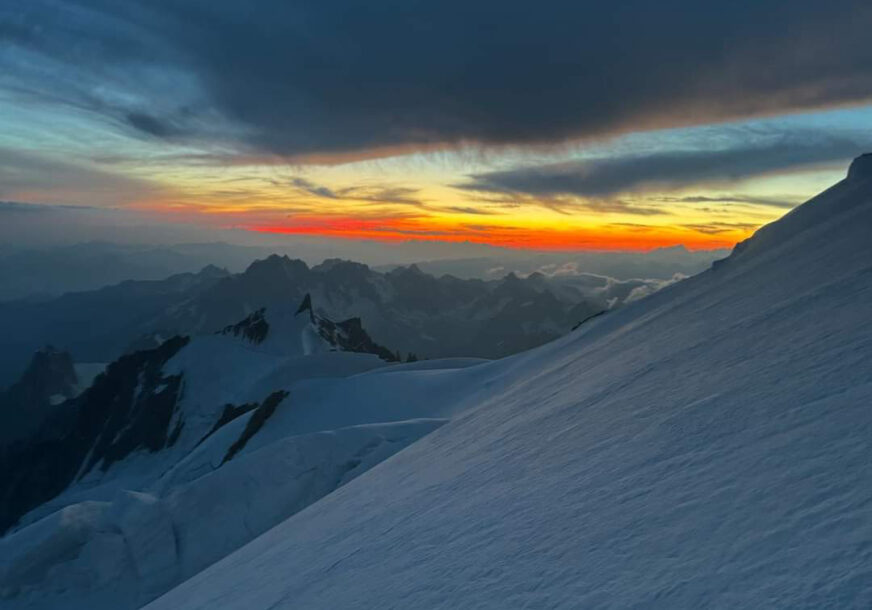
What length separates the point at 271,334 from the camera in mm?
122750

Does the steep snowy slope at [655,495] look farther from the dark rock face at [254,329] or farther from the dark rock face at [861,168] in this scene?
the dark rock face at [254,329]

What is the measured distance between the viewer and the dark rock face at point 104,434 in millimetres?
90531

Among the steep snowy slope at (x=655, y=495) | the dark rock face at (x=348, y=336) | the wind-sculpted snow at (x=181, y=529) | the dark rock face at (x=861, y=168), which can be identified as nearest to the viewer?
the steep snowy slope at (x=655, y=495)

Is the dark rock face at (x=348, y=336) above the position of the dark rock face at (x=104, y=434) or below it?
above

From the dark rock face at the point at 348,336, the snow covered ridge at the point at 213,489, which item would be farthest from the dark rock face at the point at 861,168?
the dark rock face at the point at 348,336

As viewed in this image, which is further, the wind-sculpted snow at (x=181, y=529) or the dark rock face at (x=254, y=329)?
the dark rock face at (x=254, y=329)

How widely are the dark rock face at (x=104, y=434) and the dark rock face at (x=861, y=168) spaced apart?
8567cm

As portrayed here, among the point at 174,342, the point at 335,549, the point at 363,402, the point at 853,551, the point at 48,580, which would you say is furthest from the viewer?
the point at 174,342

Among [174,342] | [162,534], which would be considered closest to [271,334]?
[174,342]

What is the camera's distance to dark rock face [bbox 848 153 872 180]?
23.3 m

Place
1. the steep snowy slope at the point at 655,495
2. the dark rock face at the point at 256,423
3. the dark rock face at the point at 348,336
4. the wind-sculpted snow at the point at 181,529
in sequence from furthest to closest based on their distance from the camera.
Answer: the dark rock face at the point at 348,336 → the dark rock face at the point at 256,423 → the wind-sculpted snow at the point at 181,529 → the steep snowy slope at the point at 655,495

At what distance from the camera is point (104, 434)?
105m

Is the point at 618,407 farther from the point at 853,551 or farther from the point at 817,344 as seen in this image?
the point at 853,551

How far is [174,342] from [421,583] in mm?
118069
